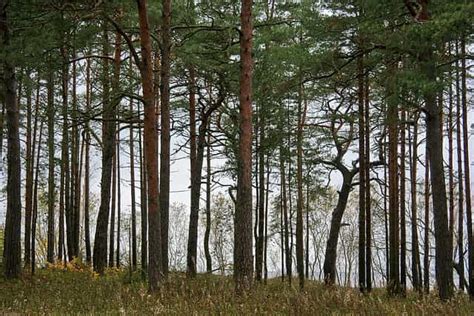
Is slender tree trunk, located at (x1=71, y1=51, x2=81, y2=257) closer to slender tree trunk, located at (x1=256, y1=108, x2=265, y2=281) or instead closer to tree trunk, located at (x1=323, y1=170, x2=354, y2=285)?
slender tree trunk, located at (x1=256, y1=108, x2=265, y2=281)

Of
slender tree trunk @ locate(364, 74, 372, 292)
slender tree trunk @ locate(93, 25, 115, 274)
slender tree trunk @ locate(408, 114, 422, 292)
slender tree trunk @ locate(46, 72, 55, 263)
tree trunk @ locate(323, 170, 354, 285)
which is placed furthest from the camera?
tree trunk @ locate(323, 170, 354, 285)

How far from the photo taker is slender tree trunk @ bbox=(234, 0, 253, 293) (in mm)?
9531

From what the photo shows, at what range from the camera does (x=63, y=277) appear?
47.5 feet

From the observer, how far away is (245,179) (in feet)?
32.1

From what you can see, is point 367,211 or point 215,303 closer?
point 215,303

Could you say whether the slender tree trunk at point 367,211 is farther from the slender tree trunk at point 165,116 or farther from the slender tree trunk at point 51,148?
the slender tree trunk at point 51,148

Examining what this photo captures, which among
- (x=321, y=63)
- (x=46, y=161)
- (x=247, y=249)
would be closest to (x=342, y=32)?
(x=321, y=63)

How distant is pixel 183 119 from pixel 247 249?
28.3 feet

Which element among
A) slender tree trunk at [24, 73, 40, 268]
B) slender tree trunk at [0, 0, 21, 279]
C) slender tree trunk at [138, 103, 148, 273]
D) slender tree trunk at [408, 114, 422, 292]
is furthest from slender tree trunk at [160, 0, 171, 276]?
slender tree trunk at [408, 114, 422, 292]

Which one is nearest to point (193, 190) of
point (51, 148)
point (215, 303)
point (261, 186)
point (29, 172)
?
point (261, 186)

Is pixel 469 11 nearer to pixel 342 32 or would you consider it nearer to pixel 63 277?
pixel 342 32

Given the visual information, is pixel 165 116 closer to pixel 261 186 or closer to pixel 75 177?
pixel 261 186

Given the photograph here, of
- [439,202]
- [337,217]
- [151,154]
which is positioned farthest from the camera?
[337,217]

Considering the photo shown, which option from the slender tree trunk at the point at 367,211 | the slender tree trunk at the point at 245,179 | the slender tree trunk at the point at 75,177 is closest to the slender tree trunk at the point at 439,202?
the slender tree trunk at the point at 367,211
